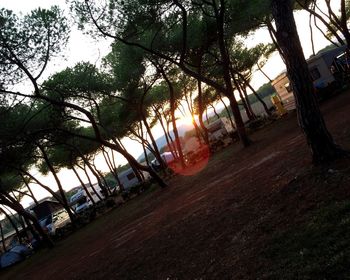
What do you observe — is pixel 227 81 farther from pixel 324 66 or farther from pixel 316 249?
pixel 316 249

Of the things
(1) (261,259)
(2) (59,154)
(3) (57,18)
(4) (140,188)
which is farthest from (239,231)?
(2) (59,154)

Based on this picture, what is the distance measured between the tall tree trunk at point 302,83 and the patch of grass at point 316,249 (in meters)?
2.40

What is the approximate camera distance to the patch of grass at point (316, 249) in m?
4.18

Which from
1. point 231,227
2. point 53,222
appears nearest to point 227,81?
point 231,227

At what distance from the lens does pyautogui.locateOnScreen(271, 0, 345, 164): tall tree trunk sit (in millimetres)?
7914

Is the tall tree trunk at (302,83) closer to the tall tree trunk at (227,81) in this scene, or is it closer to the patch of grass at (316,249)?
the patch of grass at (316,249)

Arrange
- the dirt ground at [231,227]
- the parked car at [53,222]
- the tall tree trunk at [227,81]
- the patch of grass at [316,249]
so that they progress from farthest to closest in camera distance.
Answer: the parked car at [53,222], the tall tree trunk at [227,81], the dirt ground at [231,227], the patch of grass at [316,249]

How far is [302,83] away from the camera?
796cm

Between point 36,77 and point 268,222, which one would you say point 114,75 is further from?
point 268,222

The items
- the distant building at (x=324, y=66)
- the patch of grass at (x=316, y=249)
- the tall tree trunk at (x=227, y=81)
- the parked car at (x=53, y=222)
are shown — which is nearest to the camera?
the patch of grass at (x=316, y=249)

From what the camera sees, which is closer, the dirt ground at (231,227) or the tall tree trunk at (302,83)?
the dirt ground at (231,227)

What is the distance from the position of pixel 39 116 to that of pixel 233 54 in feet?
71.7

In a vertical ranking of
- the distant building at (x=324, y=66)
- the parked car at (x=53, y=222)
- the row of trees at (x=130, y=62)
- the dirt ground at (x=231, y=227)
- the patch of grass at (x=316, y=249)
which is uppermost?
the row of trees at (x=130, y=62)

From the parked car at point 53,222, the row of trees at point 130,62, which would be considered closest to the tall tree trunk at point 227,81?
the row of trees at point 130,62
